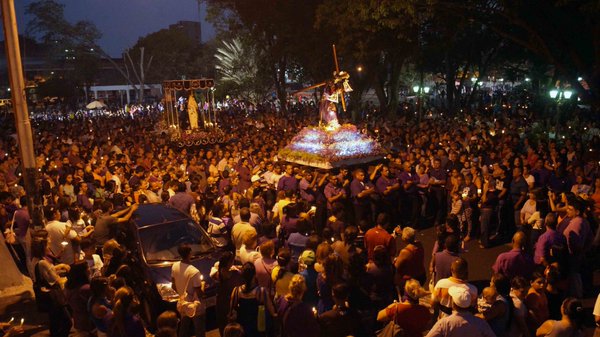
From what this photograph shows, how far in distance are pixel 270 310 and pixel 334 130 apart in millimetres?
11203

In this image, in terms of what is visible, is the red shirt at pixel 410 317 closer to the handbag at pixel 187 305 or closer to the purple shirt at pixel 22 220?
the handbag at pixel 187 305

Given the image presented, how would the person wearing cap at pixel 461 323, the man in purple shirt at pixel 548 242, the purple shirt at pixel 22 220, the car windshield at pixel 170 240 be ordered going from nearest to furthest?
1. the person wearing cap at pixel 461 323
2. the man in purple shirt at pixel 548 242
3. the car windshield at pixel 170 240
4. the purple shirt at pixel 22 220

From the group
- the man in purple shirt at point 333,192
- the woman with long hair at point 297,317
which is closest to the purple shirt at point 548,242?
the woman with long hair at point 297,317

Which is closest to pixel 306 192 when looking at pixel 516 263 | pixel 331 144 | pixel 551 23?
pixel 331 144

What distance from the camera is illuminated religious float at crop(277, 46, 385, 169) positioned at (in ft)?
51.6

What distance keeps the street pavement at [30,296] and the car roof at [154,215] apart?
1879 millimetres

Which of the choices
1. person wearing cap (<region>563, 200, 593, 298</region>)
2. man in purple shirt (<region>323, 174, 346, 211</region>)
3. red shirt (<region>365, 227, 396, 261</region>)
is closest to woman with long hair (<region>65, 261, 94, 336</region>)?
red shirt (<region>365, 227, 396, 261</region>)

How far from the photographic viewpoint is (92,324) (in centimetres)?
601

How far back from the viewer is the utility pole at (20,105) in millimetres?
8516

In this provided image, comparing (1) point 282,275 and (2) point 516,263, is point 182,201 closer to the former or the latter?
(1) point 282,275

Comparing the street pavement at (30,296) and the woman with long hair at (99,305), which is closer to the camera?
the woman with long hair at (99,305)

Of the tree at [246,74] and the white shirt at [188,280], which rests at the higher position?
the tree at [246,74]

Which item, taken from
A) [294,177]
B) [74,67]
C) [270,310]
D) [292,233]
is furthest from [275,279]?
[74,67]

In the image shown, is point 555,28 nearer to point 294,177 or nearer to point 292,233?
point 294,177
